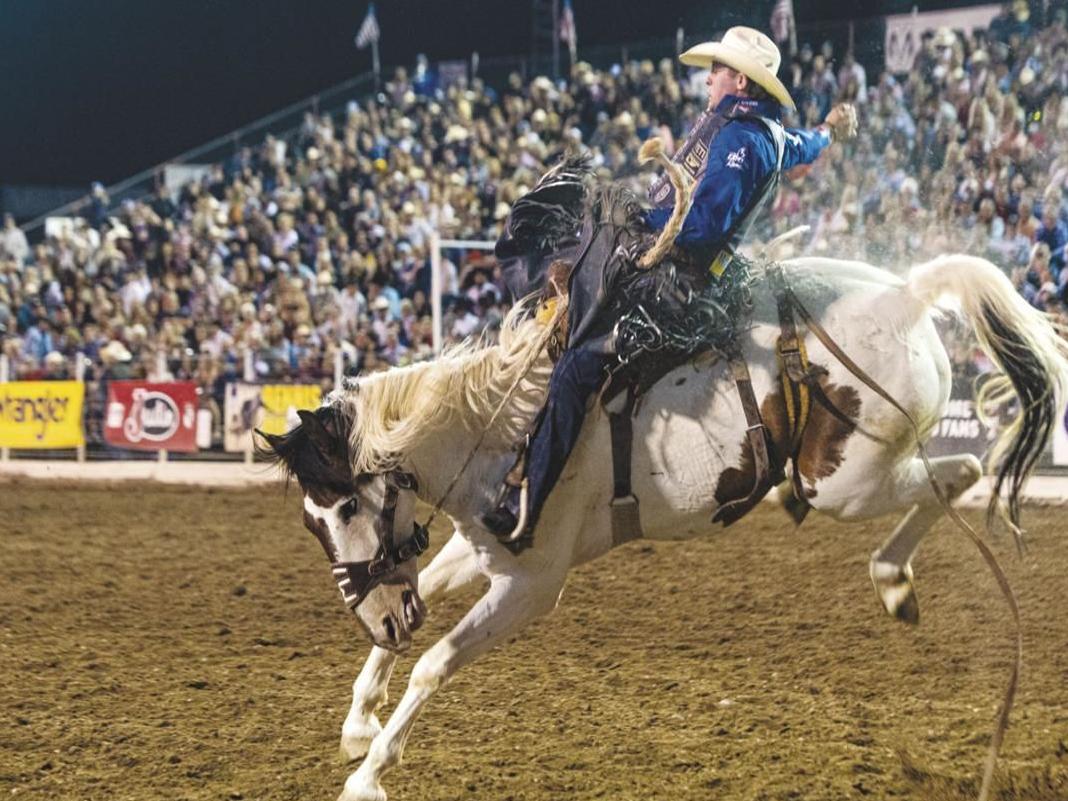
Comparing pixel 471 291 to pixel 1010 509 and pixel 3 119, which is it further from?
pixel 3 119

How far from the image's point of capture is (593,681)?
5164mm

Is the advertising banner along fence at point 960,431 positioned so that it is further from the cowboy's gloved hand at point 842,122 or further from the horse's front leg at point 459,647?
the horse's front leg at point 459,647

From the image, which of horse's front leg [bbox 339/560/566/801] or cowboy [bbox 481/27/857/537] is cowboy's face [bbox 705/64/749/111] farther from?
horse's front leg [bbox 339/560/566/801]

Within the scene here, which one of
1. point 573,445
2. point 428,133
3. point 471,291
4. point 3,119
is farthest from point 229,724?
point 3,119

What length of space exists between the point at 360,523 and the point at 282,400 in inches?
378

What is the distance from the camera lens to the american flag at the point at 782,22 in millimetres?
12741

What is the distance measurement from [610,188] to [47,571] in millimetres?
5592

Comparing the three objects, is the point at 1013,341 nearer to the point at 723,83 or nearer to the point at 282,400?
the point at 723,83

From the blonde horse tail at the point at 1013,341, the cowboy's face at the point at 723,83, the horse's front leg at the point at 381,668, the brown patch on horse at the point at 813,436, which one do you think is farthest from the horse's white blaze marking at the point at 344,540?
the blonde horse tail at the point at 1013,341

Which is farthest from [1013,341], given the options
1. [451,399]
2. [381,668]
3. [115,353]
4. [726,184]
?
[115,353]

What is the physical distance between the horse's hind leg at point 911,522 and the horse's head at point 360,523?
1.45 meters

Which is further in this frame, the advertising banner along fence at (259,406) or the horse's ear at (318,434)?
the advertising banner along fence at (259,406)

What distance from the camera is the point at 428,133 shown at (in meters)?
18.2

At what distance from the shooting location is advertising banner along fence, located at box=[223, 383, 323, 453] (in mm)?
13000
